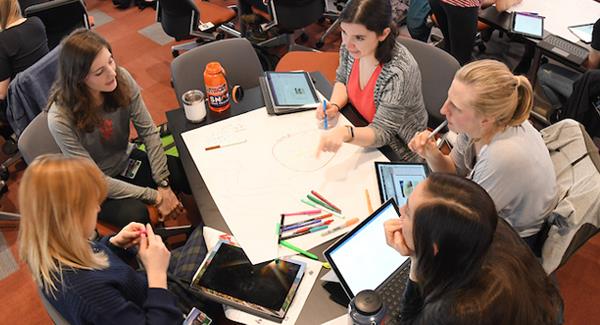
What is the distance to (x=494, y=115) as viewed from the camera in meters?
1.44

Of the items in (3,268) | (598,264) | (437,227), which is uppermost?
(437,227)

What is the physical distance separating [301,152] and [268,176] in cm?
18

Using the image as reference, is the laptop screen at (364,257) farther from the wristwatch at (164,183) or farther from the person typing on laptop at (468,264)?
the wristwatch at (164,183)

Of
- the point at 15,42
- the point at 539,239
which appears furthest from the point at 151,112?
the point at 539,239

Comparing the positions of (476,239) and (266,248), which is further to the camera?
(266,248)

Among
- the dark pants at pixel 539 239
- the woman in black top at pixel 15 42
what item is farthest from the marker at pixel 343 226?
the woman in black top at pixel 15 42

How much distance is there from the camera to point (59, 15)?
2881 millimetres

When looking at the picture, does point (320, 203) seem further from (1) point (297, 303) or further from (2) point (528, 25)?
(2) point (528, 25)

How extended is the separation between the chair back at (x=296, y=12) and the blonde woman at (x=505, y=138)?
199cm

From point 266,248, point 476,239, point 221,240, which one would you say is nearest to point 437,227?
point 476,239

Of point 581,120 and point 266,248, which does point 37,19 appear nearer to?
point 266,248

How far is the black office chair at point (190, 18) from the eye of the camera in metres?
3.25

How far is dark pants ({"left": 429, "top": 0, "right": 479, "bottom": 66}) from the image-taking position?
114 inches

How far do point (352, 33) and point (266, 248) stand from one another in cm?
93
